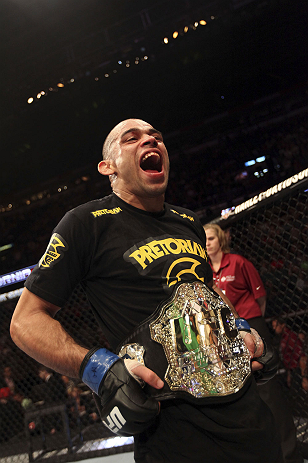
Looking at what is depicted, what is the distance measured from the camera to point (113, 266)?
2.94 ft

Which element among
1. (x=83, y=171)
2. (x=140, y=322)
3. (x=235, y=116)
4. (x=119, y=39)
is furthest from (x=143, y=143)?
(x=83, y=171)

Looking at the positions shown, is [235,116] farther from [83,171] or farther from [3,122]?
[3,122]

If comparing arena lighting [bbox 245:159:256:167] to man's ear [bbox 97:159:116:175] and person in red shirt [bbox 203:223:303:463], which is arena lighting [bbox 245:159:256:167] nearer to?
person in red shirt [bbox 203:223:303:463]

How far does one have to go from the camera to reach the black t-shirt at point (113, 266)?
2.79ft

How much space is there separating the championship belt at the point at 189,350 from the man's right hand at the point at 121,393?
81mm

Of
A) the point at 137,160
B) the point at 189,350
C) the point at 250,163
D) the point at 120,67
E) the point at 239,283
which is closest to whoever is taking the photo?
the point at 189,350

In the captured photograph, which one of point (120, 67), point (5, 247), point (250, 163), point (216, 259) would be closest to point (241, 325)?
point (216, 259)

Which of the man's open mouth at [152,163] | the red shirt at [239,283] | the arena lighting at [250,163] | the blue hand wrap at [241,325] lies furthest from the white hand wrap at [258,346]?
the arena lighting at [250,163]

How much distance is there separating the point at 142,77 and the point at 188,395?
939 cm

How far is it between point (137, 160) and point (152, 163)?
125 millimetres

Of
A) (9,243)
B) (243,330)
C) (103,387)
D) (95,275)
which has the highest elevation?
(95,275)

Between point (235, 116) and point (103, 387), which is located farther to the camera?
point (235, 116)

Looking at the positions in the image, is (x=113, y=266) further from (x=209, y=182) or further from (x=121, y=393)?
(x=209, y=182)

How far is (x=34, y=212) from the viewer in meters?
10.6
